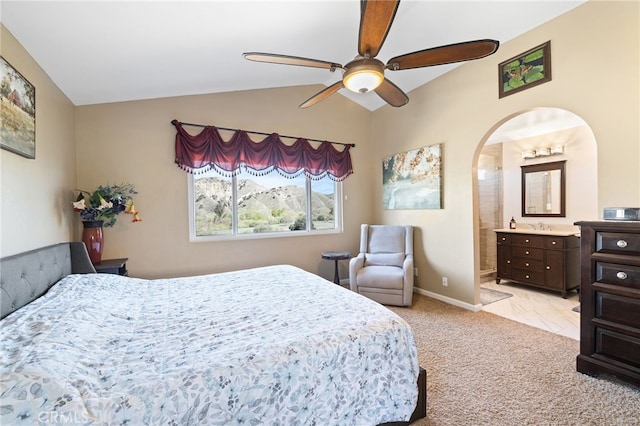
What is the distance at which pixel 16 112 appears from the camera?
1.88m

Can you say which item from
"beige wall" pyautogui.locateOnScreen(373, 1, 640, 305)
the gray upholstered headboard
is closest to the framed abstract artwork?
"beige wall" pyautogui.locateOnScreen(373, 1, 640, 305)

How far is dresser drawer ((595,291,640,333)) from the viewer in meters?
1.86

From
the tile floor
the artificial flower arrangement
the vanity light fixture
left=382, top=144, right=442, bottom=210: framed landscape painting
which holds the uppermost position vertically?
the vanity light fixture

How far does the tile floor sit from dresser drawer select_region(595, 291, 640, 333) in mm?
837

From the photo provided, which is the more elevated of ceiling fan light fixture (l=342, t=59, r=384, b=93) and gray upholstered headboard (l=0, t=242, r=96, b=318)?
ceiling fan light fixture (l=342, t=59, r=384, b=93)

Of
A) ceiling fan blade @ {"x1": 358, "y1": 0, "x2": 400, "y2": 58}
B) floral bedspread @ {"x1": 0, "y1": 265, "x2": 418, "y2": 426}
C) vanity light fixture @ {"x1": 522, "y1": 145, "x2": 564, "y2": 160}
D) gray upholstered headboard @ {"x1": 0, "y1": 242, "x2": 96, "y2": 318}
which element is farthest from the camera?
vanity light fixture @ {"x1": 522, "y1": 145, "x2": 564, "y2": 160}

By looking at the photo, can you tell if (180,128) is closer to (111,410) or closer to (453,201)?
(111,410)

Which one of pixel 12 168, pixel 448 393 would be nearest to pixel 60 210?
pixel 12 168

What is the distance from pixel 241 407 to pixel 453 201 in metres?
3.31

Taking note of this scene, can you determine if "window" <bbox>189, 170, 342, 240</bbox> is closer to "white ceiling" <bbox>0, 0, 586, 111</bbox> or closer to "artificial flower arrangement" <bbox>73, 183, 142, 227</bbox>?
"artificial flower arrangement" <bbox>73, 183, 142, 227</bbox>

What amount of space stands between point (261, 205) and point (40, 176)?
90.9 inches

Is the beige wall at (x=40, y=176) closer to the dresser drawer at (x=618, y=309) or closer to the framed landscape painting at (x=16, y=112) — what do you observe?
the framed landscape painting at (x=16, y=112)

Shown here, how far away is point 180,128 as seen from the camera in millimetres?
3447

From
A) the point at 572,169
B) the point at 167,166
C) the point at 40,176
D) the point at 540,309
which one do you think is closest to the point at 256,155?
the point at 167,166
